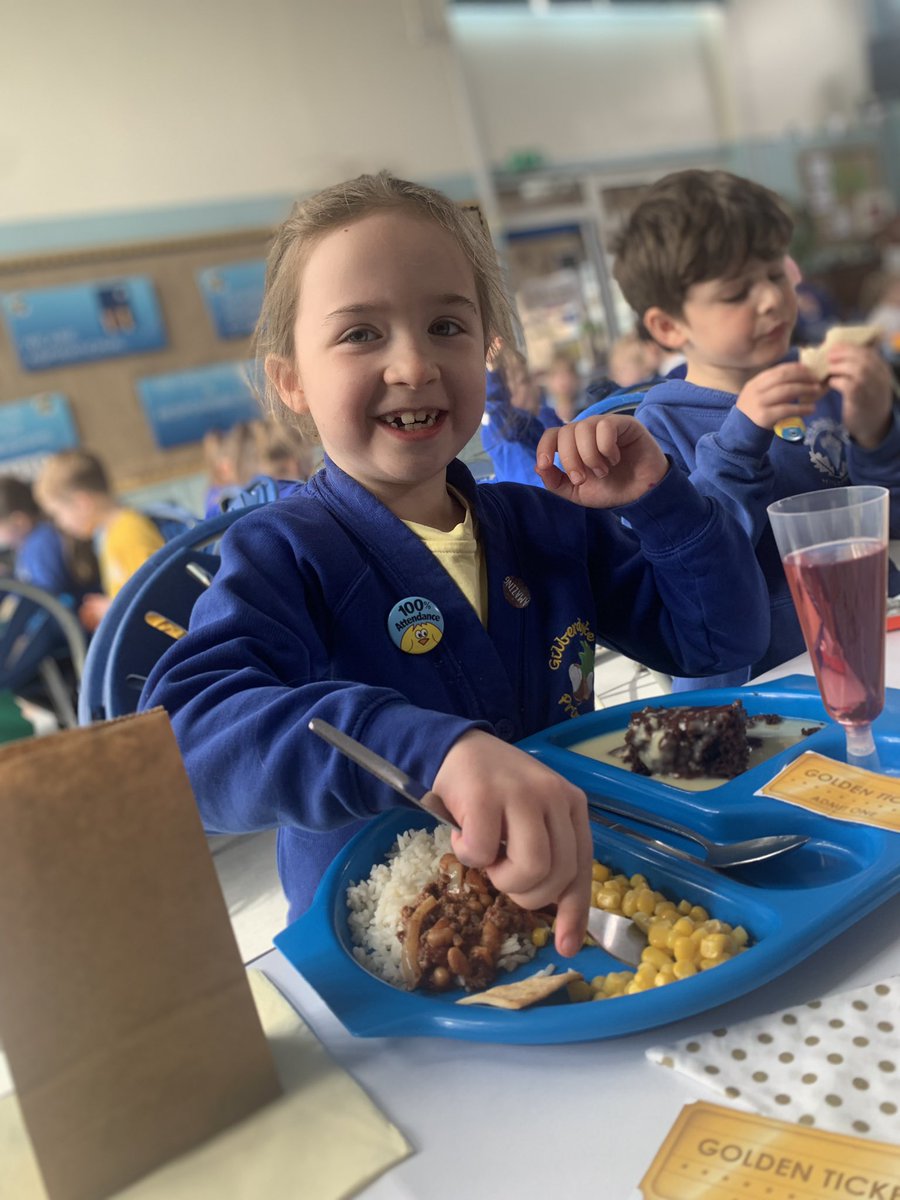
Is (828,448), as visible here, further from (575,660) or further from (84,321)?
(84,321)

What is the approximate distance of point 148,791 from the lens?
456mm

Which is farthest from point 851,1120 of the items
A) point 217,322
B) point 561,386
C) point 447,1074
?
point 217,322

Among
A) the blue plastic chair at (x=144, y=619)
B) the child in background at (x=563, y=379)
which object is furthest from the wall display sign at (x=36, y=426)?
the blue plastic chair at (x=144, y=619)

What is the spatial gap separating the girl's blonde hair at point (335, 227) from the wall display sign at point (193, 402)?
4721mm

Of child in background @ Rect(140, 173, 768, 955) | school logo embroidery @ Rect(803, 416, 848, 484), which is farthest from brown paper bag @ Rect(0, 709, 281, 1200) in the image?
school logo embroidery @ Rect(803, 416, 848, 484)

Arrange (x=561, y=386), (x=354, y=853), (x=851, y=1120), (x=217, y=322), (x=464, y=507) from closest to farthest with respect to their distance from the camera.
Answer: (x=851, y=1120) < (x=354, y=853) < (x=464, y=507) < (x=561, y=386) < (x=217, y=322)

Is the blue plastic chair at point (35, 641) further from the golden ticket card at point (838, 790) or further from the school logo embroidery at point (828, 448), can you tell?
the golden ticket card at point (838, 790)

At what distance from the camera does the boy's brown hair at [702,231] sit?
1.47 meters

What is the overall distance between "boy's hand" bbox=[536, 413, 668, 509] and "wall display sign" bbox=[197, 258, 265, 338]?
17.3 feet

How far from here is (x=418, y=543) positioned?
957 millimetres

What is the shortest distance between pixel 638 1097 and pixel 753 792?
11.5 inches

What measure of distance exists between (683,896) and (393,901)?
18 centimetres

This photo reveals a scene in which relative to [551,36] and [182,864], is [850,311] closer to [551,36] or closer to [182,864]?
[551,36]

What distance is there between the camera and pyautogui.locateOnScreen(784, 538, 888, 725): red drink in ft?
2.14
